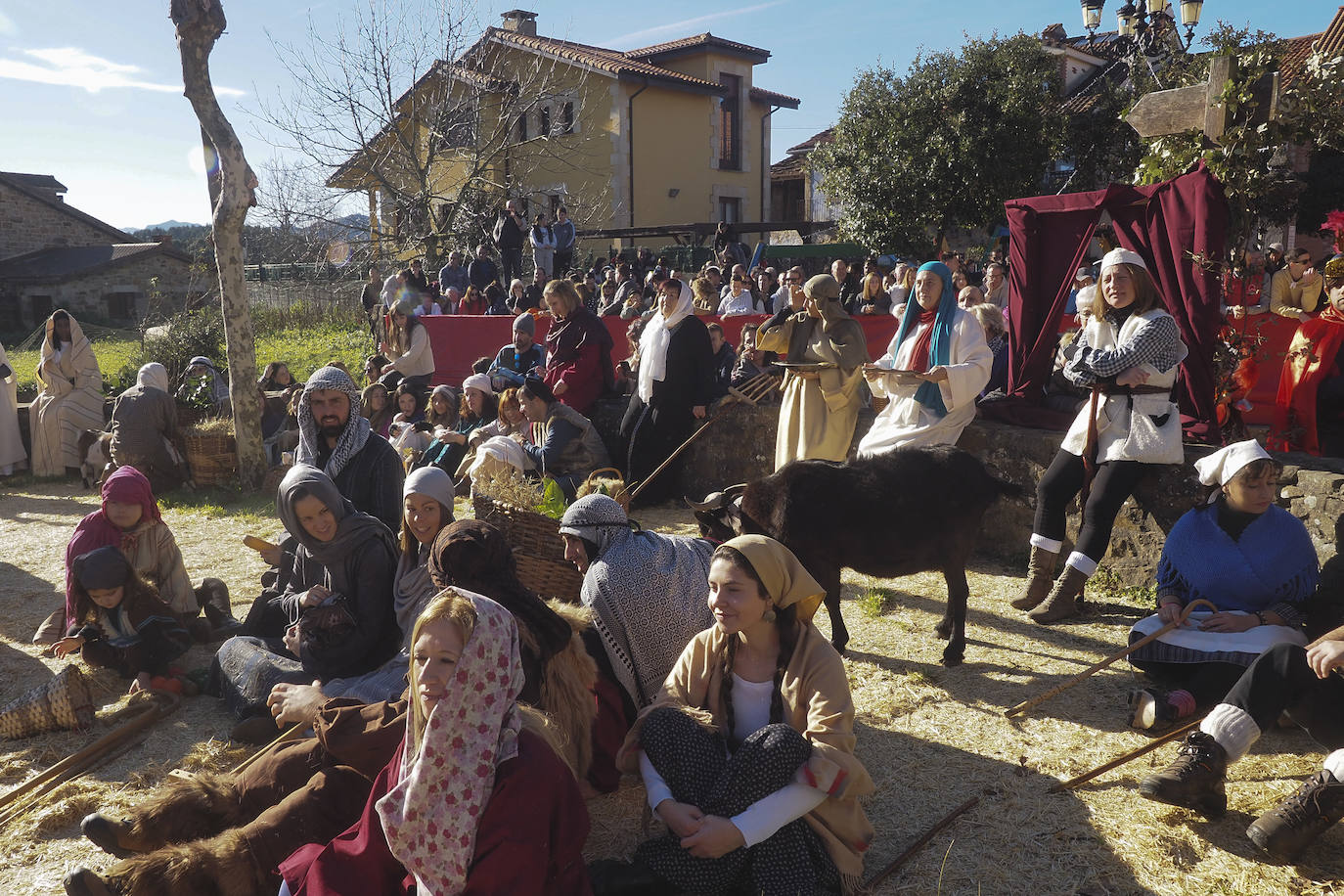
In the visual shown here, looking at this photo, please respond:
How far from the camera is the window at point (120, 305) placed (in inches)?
1308

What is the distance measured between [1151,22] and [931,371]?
1168cm

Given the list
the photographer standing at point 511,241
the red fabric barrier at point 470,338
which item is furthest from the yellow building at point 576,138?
the red fabric barrier at point 470,338

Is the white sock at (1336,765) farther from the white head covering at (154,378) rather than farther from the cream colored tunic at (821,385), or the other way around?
the white head covering at (154,378)

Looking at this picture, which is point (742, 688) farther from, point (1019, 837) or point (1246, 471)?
point (1246, 471)

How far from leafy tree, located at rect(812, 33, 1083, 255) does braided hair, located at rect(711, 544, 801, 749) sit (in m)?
16.0

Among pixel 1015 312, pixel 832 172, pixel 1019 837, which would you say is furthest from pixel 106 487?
pixel 832 172

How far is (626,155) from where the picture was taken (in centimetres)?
2578

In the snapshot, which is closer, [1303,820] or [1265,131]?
[1303,820]

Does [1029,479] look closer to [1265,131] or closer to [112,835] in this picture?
[1265,131]

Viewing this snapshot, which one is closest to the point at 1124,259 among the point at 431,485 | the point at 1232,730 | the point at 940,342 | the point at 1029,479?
the point at 940,342

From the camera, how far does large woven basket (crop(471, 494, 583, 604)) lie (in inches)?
190

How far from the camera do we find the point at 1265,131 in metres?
5.33

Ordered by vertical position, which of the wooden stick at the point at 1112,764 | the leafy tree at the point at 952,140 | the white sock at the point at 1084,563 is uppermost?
the leafy tree at the point at 952,140

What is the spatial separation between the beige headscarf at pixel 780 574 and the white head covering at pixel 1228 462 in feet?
6.92
